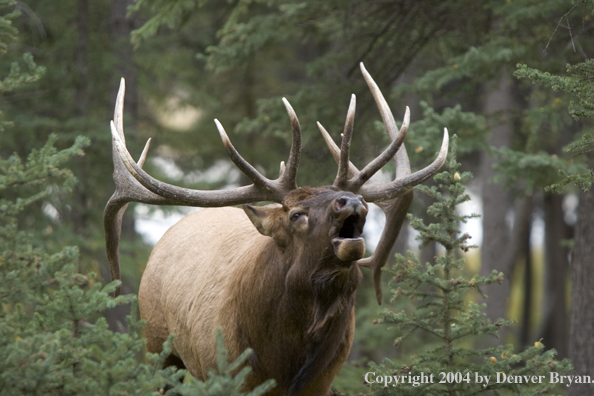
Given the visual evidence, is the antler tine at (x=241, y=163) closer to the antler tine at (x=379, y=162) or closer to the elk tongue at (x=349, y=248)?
the antler tine at (x=379, y=162)

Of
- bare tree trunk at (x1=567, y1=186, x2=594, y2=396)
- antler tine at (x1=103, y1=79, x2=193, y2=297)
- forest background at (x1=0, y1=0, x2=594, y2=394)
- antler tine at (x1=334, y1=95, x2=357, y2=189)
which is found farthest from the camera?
forest background at (x1=0, y1=0, x2=594, y2=394)

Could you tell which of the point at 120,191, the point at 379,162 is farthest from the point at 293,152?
the point at 120,191

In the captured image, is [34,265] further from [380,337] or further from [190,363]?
[380,337]

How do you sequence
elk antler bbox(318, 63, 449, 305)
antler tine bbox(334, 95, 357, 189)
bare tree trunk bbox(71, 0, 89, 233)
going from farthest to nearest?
bare tree trunk bbox(71, 0, 89, 233), elk antler bbox(318, 63, 449, 305), antler tine bbox(334, 95, 357, 189)

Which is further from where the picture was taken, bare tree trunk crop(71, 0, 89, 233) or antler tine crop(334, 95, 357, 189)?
bare tree trunk crop(71, 0, 89, 233)

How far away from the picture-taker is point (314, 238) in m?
4.50

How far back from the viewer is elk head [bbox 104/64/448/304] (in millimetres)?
4340

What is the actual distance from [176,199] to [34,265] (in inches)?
43.7

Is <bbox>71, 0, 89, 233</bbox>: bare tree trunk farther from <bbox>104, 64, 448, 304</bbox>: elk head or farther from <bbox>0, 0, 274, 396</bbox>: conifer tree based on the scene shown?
<bbox>0, 0, 274, 396</bbox>: conifer tree

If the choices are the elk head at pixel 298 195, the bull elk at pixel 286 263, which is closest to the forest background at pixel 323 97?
the elk head at pixel 298 195

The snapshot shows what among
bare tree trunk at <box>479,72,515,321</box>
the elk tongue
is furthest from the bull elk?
bare tree trunk at <box>479,72,515,321</box>

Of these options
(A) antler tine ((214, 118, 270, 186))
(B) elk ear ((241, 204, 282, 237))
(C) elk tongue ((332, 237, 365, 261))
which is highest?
(A) antler tine ((214, 118, 270, 186))

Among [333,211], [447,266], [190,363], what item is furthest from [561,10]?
[190,363]

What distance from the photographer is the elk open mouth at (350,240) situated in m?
4.16
